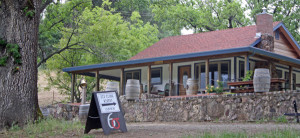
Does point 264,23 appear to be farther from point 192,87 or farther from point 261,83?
point 261,83

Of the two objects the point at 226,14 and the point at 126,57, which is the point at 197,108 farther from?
the point at 226,14

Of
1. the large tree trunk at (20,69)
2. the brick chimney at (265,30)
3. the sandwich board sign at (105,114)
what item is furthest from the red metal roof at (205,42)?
the sandwich board sign at (105,114)

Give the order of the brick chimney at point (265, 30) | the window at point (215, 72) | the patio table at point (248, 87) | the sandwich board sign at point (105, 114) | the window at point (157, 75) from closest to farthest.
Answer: the sandwich board sign at point (105, 114)
the patio table at point (248, 87)
the window at point (215, 72)
the brick chimney at point (265, 30)
the window at point (157, 75)

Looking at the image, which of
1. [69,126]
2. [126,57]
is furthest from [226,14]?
[69,126]

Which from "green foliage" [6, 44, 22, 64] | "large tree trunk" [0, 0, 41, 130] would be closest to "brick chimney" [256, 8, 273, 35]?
"large tree trunk" [0, 0, 41, 130]

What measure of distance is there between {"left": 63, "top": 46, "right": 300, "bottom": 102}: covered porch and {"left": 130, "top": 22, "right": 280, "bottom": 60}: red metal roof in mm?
759

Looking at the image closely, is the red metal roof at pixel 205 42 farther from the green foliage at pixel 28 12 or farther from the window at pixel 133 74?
the green foliage at pixel 28 12

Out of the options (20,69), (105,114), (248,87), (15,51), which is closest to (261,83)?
(248,87)

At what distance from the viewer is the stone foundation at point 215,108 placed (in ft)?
43.0

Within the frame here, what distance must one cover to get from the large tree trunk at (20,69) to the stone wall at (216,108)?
6276 mm

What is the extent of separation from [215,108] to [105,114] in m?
6.07

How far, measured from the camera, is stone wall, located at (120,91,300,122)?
13.1 m

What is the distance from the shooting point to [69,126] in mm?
Answer: 10469

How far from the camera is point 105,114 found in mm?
9438
